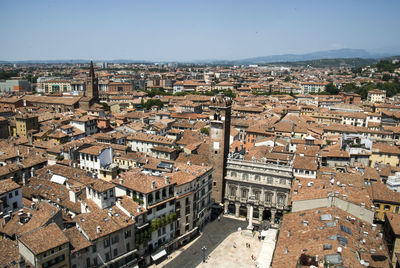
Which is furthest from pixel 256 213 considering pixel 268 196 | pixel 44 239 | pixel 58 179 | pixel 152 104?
pixel 152 104

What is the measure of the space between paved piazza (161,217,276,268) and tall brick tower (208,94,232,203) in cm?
877

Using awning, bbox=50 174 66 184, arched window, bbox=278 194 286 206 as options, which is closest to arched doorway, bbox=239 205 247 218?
arched window, bbox=278 194 286 206

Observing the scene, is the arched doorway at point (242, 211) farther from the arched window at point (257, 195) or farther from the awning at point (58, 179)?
the awning at point (58, 179)

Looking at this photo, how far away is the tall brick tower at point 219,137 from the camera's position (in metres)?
61.0

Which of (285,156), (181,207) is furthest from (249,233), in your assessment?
(285,156)

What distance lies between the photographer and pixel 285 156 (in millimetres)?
66375

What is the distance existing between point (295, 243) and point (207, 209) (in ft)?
85.5

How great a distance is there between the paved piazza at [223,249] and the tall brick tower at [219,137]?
877cm

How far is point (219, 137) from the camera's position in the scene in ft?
203

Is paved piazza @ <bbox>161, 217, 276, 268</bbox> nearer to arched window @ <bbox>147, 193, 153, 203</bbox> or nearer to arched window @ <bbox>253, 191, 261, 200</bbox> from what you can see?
arched window @ <bbox>253, 191, 261, 200</bbox>

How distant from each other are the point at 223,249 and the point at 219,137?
2091cm

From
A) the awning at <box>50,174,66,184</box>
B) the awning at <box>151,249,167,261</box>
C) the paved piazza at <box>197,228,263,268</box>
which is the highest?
the awning at <box>50,174,66,184</box>

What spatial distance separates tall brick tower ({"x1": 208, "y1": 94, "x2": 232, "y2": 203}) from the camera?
60969 millimetres

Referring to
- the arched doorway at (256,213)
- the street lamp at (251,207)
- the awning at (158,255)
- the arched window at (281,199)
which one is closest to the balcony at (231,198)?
the street lamp at (251,207)
